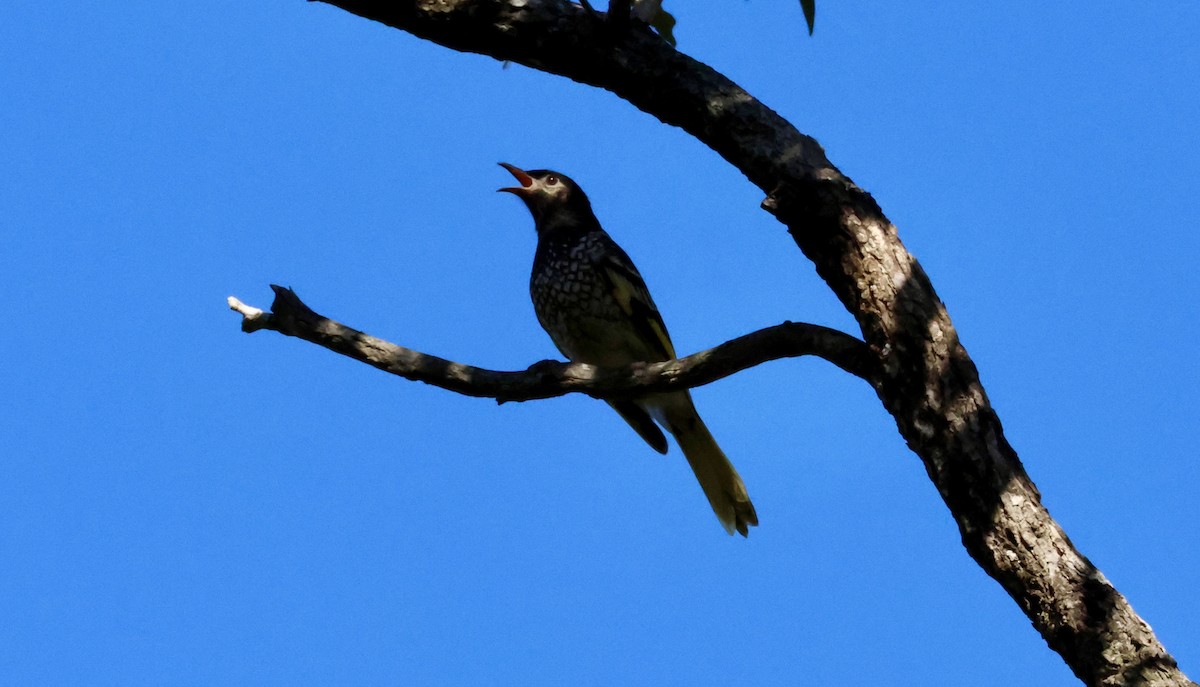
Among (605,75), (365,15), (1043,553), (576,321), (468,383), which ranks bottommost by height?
(1043,553)

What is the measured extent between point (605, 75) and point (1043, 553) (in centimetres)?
223

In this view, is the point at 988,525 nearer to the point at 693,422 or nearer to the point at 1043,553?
the point at 1043,553

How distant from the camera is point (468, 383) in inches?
182

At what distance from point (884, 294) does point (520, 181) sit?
15.2ft

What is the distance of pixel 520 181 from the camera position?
809 cm

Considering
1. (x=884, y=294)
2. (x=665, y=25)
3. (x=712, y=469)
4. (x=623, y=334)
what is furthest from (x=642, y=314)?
(x=884, y=294)

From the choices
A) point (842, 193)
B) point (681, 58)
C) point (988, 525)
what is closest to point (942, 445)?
point (988, 525)

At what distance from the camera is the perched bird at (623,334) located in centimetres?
690

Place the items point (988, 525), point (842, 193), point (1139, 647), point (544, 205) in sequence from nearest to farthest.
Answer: point (1139, 647) → point (988, 525) → point (842, 193) → point (544, 205)

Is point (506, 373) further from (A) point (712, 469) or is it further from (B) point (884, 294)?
(A) point (712, 469)

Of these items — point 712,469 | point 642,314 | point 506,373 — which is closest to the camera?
point 506,373

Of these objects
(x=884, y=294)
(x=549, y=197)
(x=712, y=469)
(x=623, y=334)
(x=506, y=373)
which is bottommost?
(x=884, y=294)

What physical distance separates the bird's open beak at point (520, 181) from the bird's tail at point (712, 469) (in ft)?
6.26

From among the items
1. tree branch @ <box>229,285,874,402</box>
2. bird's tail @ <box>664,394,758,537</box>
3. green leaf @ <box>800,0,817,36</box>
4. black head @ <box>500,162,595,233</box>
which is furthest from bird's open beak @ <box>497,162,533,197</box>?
green leaf @ <box>800,0,817,36</box>
